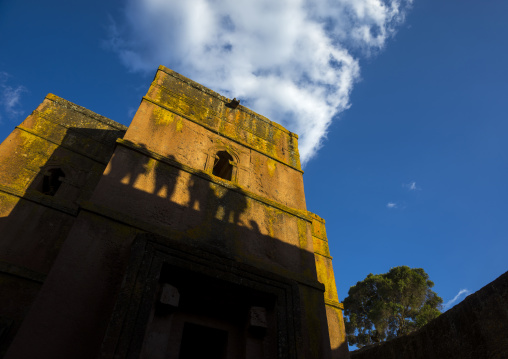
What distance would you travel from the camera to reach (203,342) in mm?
4754

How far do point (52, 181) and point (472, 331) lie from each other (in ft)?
32.8

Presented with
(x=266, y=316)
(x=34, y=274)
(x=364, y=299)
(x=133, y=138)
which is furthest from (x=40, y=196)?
(x=364, y=299)

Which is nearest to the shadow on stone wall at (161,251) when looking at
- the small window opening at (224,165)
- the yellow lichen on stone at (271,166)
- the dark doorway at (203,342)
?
the dark doorway at (203,342)

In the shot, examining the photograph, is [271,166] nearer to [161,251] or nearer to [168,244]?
[168,244]

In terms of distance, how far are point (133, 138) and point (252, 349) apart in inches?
151

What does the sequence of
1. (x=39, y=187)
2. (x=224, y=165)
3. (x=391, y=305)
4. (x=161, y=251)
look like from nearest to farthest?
(x=161, y=251) < (x=224, y=165) < (x=39, y=187) < (x=391, y=305)

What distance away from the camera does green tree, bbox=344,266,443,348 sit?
1820cm

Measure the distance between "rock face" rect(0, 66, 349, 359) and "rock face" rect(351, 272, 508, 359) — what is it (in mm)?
1927

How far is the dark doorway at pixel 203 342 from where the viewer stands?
4352 mm

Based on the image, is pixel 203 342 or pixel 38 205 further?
pixel 38 205

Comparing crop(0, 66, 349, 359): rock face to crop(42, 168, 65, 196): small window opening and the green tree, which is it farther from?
the green tree

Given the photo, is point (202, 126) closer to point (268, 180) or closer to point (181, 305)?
point (268, 180)

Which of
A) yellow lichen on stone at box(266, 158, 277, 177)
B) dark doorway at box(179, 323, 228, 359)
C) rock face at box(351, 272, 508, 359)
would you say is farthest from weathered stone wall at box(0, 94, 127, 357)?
rock face at box(351, 272, 508, 359)

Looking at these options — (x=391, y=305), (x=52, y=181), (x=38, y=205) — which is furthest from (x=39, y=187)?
(x=391, y=305)
